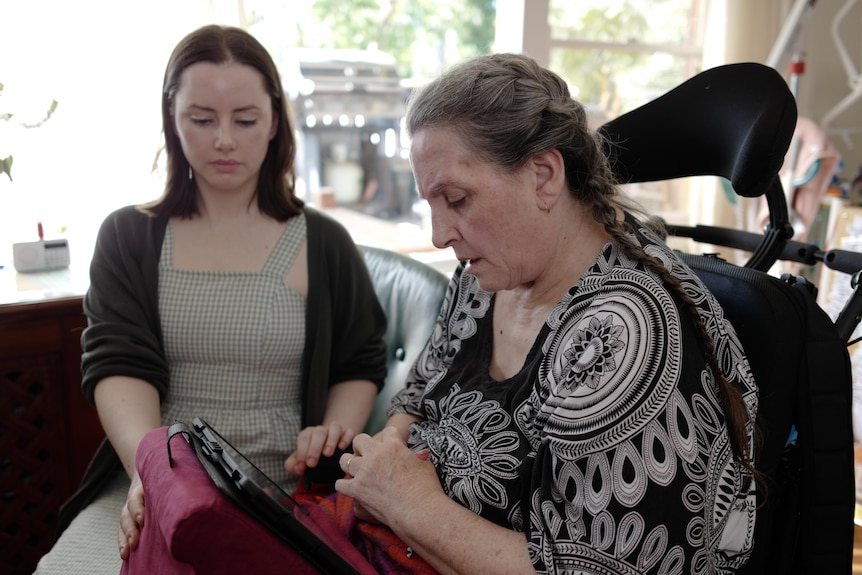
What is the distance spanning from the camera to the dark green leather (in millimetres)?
1562

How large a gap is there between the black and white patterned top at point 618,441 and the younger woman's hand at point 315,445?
0.92ft

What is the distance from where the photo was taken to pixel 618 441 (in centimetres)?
80

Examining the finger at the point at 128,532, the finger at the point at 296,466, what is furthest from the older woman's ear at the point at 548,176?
the finger at the point at 128,532

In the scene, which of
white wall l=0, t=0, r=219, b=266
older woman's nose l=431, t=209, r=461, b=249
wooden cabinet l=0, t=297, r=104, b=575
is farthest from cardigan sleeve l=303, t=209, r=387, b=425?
white wall l=0, t=0, r=219, b=266

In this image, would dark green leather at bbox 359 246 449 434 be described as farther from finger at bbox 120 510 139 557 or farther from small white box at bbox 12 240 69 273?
small white box at bbox 12 240 69 273

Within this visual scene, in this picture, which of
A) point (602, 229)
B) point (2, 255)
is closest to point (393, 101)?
point (2, 255)

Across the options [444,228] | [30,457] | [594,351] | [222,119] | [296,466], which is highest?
[222,119]

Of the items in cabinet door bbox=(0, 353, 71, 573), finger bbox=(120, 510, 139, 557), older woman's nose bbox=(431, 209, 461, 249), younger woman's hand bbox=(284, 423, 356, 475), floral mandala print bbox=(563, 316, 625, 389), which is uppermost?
older woman's nose bbox=(431, 209, 461, 249)

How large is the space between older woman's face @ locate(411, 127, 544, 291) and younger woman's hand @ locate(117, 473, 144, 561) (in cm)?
58

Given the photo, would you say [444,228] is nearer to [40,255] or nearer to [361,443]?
[361,443]

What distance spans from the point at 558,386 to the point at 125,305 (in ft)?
2.94

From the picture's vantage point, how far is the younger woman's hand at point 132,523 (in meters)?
1.04

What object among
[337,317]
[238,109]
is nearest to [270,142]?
[238,109]

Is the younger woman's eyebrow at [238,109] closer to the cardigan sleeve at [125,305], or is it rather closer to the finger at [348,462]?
the cardigan sleeve at [125,305]
